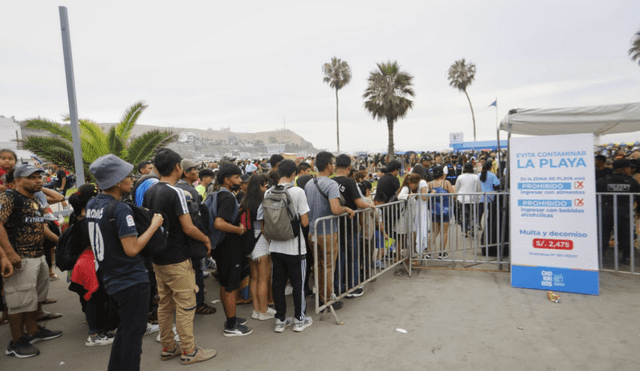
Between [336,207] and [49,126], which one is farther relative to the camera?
[49,126]

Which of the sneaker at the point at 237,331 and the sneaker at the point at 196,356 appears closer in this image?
the sneaker at the point at 196,356

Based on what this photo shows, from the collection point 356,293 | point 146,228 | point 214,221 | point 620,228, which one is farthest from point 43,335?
point 620,228

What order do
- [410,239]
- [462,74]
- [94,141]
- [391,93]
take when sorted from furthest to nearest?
[462,74], [391,93], [94,141], [410,239]

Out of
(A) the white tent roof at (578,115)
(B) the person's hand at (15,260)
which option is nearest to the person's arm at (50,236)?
Answer: (B) the person's hand at (15,260)

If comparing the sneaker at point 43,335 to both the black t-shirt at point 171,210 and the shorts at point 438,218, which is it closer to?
the black t-shirt at point 171,210

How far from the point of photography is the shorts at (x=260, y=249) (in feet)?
14.1

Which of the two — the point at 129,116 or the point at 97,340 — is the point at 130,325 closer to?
the point at 97,340

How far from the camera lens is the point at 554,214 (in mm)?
4906

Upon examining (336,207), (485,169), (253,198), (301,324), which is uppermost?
(485,169)

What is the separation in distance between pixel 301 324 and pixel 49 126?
8.77m

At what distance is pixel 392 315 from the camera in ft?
14.1

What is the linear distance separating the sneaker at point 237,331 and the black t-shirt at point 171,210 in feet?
3.88

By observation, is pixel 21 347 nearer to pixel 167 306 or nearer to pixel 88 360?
pixel 88 360

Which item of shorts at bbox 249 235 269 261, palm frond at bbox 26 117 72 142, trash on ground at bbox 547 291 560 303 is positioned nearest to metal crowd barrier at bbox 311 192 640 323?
shorts at bbox 249 235 269 261
